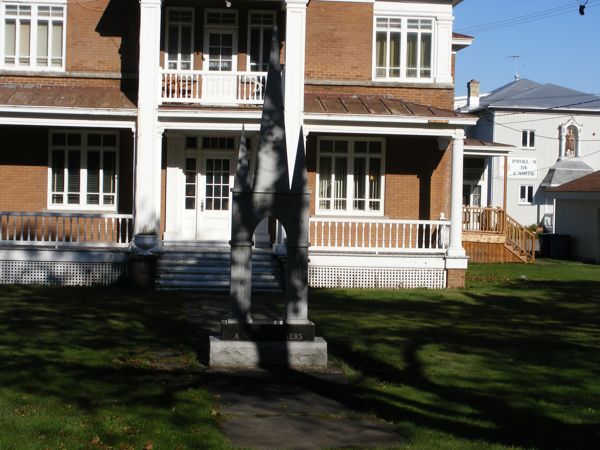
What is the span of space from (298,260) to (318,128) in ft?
33.6

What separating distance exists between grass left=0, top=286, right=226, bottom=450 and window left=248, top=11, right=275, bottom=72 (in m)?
8.14

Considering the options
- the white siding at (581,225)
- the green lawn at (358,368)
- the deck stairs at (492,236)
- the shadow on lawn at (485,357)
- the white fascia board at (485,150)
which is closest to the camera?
the green lawn at (358,368)

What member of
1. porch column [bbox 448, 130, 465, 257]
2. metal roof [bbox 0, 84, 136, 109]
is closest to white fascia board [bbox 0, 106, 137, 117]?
metal roof [bbox 0, 84, 136, 109]

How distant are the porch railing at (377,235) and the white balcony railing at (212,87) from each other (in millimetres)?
3370

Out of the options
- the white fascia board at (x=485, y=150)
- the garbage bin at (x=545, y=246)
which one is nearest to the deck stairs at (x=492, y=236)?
the white fascia board at (x=485, y=150)

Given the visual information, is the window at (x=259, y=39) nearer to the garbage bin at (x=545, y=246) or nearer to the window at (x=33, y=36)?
the window at (x=33, y=36)

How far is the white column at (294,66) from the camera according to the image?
70.5 feet

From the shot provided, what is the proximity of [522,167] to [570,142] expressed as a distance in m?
3.49

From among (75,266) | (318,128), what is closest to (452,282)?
(318,128)

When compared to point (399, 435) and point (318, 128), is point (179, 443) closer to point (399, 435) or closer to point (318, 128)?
point (399, 435)

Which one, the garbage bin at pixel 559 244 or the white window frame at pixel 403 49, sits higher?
the white window frame at pixel 403 49

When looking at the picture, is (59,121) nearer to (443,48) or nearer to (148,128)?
(148,128)

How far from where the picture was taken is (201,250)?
22.1 metres

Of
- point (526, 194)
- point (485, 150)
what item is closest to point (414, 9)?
point (485, 150)
